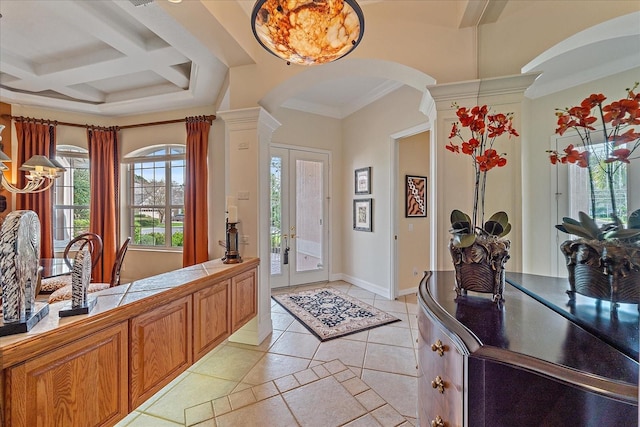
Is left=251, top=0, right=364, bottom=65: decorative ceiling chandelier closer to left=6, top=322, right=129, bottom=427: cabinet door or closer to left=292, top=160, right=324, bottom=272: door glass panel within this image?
left=6, top=322, right=129, bottom=427: cabinet door

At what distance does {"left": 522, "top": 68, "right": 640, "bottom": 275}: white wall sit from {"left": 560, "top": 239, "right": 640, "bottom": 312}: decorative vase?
0.14m

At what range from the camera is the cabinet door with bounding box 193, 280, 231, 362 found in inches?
81.0

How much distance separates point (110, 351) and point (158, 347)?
0.34m

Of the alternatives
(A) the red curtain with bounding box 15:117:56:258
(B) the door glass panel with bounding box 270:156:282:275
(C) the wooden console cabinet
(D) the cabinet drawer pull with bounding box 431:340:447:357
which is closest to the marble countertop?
(C) the wooden console cabinet

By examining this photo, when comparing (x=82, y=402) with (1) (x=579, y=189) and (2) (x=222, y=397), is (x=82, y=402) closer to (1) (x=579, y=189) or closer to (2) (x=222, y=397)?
(2) (x=222, y=397)

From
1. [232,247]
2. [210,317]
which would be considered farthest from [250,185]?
[210,317]

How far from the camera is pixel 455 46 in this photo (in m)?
2.16

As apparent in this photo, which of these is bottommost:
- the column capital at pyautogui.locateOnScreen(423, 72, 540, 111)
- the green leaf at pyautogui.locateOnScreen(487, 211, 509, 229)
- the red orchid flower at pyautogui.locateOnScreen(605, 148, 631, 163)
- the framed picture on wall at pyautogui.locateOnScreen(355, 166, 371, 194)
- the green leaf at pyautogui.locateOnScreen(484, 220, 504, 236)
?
the green leaf at pyautogui.locateOnScreen(484, 220, 504, 236)

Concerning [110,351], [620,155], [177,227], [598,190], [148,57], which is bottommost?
[110,351]

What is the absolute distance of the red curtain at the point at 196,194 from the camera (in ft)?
13.9

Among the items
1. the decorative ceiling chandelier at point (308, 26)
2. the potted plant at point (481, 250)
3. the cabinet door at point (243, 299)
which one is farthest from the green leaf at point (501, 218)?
the cabinet door at point (243, 299)

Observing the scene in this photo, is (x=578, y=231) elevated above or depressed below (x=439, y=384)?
above

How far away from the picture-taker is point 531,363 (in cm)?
70

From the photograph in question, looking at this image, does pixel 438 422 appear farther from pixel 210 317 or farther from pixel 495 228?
pixel 210 317
